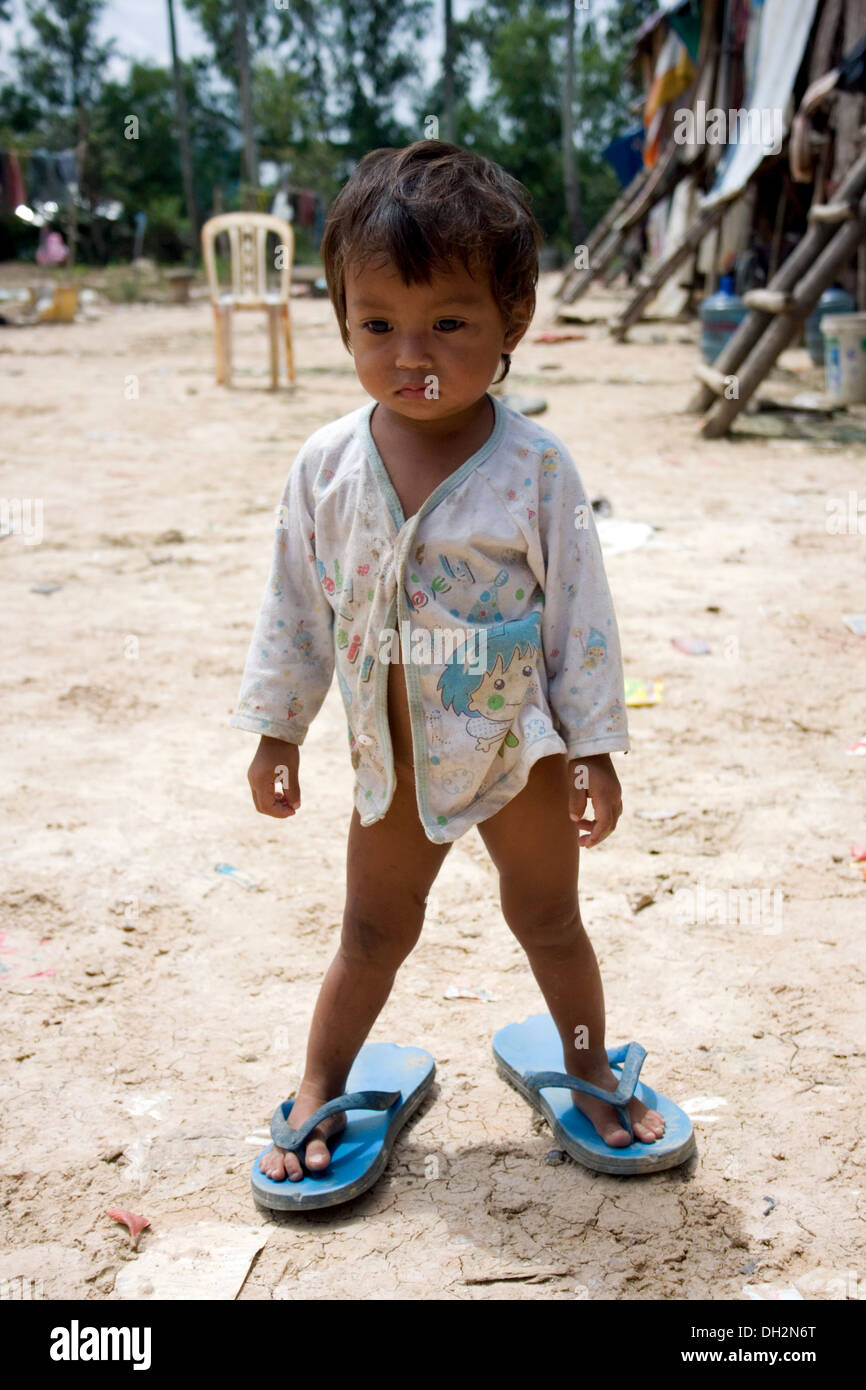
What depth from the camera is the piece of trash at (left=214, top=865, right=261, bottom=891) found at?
96.7 inches

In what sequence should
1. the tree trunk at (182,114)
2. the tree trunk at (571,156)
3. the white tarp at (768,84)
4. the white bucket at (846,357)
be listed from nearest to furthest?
the white bucket at (846,357) < the white tarp at (768,84) < the tree trunk at (182,114) < the tree trunk at (571,156)

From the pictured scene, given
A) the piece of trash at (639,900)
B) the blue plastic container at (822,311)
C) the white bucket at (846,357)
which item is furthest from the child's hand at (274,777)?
the blue plastic container at (822,311)

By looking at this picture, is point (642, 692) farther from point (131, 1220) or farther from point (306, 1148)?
point (131, 1220)

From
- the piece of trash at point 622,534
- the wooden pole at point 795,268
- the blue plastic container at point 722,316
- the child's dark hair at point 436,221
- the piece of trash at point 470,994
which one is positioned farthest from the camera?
the blue plastic container at point 722,316

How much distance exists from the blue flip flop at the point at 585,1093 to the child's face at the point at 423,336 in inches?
39.7

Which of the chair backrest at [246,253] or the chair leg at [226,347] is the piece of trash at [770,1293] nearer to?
the chair backrest at [246,253]

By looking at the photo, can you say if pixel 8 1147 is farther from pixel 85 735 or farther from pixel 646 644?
pixel 646 644

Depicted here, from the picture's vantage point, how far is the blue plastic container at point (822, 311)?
8.80 metres

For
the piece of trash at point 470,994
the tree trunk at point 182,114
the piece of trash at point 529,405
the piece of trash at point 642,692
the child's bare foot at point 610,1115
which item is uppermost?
the tree trunk at point 182,114

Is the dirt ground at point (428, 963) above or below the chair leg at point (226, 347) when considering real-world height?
below

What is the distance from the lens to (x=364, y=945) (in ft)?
5.56

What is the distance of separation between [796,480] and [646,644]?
241cm

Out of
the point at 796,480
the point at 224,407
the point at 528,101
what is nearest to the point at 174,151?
the point at 528,101

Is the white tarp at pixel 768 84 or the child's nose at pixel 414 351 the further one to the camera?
the white tarp at pixel 768 84
